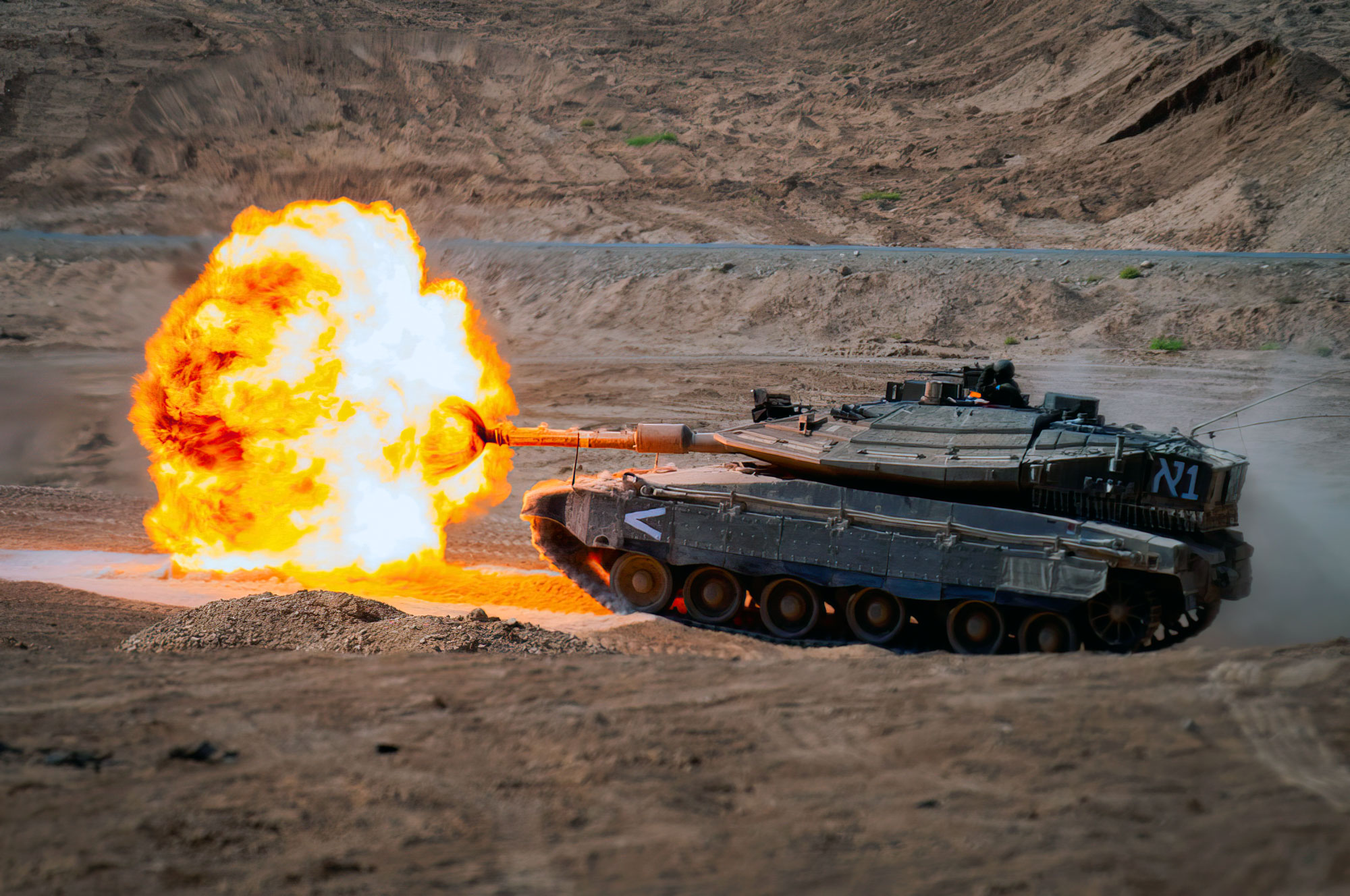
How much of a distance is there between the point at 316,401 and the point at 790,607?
662 cm

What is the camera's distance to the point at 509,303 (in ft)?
96.9

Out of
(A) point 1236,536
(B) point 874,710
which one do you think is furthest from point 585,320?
(B) point 874,710

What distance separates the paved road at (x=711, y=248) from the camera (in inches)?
1125

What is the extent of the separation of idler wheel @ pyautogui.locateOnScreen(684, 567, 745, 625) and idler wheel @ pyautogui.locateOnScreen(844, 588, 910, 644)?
1306 mm

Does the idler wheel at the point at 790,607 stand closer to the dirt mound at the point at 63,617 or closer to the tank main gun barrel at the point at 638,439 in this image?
the tank main gun barrel at the point at 638,439

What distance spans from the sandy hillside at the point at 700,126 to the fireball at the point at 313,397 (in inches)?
793

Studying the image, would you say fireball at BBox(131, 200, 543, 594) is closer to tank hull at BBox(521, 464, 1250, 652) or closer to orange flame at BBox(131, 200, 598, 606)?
orange flame at BBox(131, 200, 598, 606)

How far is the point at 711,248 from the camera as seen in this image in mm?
31266

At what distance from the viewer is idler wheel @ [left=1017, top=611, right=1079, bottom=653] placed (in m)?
11.1

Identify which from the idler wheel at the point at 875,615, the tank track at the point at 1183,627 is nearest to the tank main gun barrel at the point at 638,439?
the idler wheel at the point at 875,615

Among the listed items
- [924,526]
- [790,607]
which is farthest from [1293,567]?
[790,607]

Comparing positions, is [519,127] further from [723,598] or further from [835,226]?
[723,598]

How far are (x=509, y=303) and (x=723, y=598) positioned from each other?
733 inches

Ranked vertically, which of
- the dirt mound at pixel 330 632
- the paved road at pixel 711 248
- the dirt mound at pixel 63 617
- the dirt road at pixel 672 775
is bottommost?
the dirt mound at pixel 63 617
